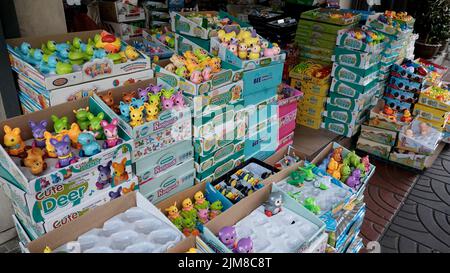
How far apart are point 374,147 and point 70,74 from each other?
3.80 m

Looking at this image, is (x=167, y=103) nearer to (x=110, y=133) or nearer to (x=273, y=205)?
(x=110, y=133)

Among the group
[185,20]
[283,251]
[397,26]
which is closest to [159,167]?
[283,251]

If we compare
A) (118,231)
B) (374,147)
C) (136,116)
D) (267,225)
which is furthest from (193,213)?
(374,147)

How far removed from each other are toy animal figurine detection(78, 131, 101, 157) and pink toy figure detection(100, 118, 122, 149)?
8 centimetres

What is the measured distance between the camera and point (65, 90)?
8.24ft

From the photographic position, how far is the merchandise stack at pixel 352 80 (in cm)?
470

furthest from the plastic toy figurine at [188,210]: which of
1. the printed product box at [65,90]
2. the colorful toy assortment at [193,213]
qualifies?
the printed product box at [65,90]

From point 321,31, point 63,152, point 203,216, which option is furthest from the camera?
point 321,31

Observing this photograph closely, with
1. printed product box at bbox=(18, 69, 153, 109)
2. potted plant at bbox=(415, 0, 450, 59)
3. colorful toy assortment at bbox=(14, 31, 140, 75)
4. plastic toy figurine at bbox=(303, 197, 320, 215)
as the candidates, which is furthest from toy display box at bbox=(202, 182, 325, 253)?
potted plant at bbox=(415, 0, 450, 59)

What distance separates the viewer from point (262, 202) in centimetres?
253

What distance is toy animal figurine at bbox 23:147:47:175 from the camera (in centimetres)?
204

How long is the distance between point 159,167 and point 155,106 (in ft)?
1.60

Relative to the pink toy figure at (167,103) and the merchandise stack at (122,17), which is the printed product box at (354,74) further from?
the pink toy figure at (167,103)

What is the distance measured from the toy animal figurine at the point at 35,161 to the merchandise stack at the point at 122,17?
3.20m
